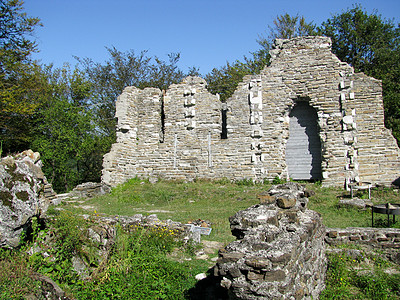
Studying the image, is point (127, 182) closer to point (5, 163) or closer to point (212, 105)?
point (212, 105)

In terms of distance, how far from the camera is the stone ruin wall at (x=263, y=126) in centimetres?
1340

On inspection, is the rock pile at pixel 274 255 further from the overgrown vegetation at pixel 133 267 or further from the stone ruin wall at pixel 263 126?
the stone ruin wall at pixel 263 126

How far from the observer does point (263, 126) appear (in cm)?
1477

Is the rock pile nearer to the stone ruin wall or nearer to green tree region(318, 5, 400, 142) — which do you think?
the stone ruin wall

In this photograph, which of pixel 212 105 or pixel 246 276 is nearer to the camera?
pixel 246 276

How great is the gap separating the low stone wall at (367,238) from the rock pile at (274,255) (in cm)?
134

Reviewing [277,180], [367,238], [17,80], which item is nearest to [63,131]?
[17,80]

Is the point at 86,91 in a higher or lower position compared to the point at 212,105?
higher

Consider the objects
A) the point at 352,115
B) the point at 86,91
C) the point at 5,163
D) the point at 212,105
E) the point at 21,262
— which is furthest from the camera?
the point at 86,91

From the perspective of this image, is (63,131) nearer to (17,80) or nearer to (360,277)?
(17,80)

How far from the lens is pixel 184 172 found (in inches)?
619

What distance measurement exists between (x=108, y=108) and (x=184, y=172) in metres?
14.9

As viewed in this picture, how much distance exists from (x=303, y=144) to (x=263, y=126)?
5.79 ft

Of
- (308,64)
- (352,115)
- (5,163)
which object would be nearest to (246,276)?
(5,163)
